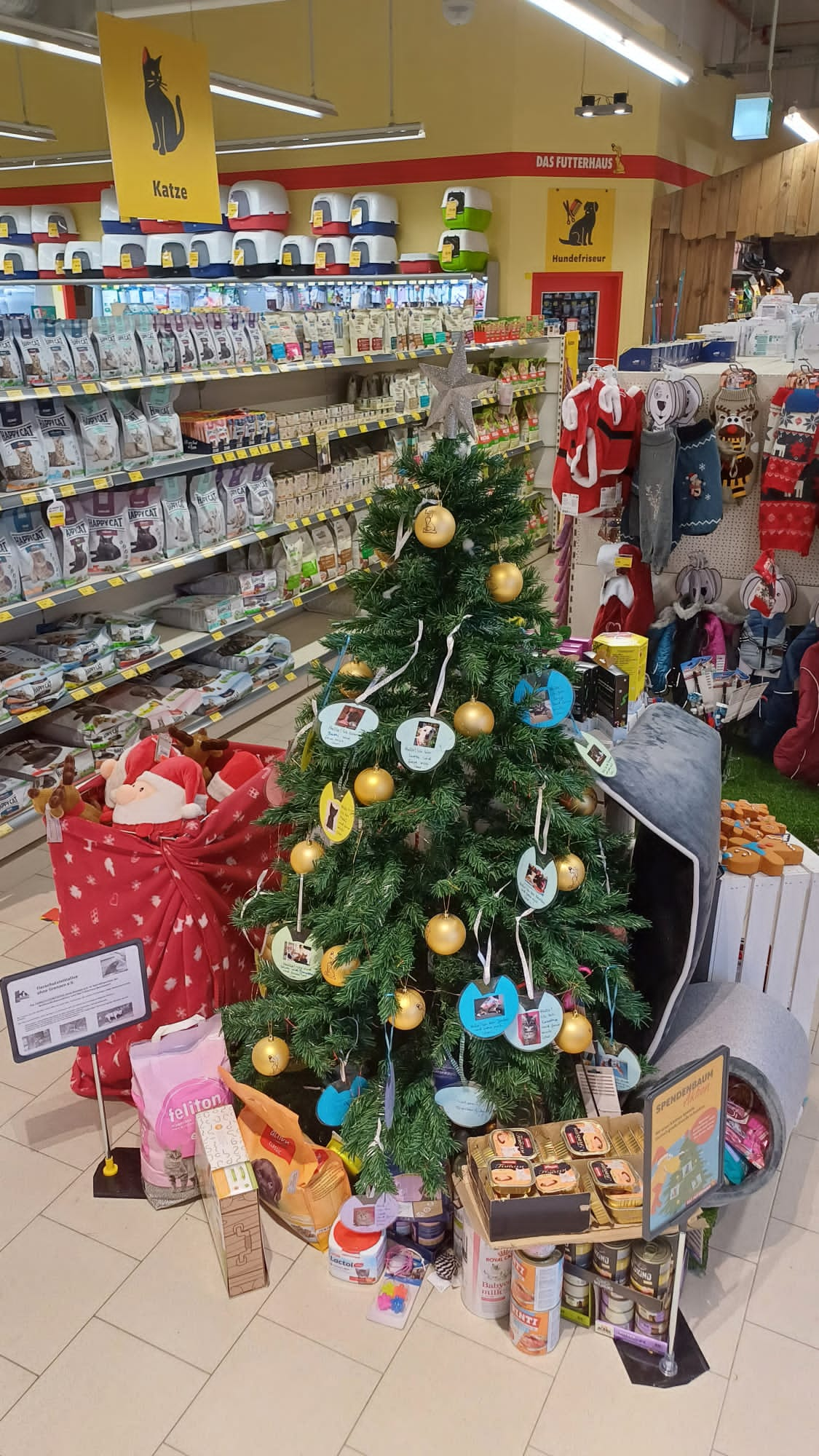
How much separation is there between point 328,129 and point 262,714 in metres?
8.55

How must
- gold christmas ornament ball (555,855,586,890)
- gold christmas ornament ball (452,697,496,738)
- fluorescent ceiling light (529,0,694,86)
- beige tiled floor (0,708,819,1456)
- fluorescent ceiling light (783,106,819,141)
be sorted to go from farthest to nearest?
fluorescent ceiling light (783,106,819,141), fluorescent ceiling light (529,0,694,86), gold christmas ornament ball (555,855,586,890), gold christmas ornament ball (452,697,496,738), beige tiled floor (0,708,819,1456)

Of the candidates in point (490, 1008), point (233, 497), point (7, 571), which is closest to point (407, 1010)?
point (490, 1008)

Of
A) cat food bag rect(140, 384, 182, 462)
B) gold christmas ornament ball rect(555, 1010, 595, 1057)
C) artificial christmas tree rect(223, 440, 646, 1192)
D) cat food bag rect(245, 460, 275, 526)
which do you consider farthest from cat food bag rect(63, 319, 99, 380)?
gold christmas ornament ball rect(555, 1010, 595, 1057)

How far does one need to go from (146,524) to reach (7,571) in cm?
84

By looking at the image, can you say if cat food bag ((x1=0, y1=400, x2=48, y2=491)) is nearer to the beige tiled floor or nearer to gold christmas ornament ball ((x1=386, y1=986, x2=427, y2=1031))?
the beige tiled floor

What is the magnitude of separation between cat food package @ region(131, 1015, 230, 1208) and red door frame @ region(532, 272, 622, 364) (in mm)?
9377

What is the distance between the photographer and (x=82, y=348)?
13.4ft

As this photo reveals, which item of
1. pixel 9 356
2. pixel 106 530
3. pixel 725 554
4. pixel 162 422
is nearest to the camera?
pixel 9 356

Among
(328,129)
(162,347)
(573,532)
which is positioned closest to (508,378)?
(573,532)

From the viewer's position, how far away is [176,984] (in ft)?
Result: 9.36

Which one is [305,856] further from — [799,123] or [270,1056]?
[799,123]

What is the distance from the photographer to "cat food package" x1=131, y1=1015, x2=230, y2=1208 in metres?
2.46

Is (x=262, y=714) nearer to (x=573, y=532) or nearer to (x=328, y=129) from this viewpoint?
(x=573, y=532)

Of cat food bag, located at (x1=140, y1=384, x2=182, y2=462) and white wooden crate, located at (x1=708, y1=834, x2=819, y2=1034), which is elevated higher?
cat food bag, located at (x1=140, y1=384, x2=182, y2=462)
